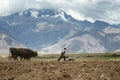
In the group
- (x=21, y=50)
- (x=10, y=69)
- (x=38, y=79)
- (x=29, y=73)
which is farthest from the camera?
(x=21, y=50)

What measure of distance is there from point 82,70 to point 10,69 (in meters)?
6.32

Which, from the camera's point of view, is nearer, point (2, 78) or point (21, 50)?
point (2, 78)

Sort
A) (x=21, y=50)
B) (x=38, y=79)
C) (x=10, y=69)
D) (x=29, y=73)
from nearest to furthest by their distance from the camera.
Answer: (x=38, y=79) → (x=29, y=73) → (x=10, y=69) → (x=21, y=50)

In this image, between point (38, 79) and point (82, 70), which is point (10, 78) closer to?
point (38, 79)

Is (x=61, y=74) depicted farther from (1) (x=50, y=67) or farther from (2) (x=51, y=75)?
(1) (x=50, y=67)

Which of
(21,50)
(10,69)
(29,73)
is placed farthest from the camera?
(21,50)

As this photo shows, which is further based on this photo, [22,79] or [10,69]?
[10,69]

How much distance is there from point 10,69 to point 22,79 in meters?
4.14

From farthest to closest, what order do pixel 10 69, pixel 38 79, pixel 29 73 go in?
pixel 10 69 < pixel 29 73 < pixel 38 79

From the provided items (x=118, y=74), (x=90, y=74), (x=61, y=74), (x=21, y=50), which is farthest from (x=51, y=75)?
(x=21, y=50)

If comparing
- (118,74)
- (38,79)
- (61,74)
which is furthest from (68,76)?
(118,74)

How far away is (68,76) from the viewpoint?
25469 millimetres

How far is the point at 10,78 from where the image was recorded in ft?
83.1

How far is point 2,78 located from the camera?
25.6m
